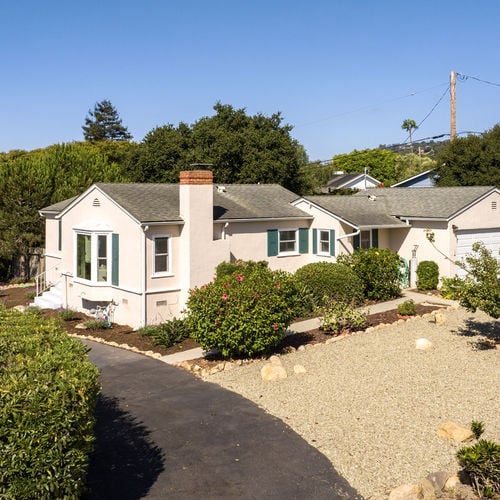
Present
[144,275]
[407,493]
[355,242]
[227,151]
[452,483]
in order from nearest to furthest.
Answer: [407,493]
[452,483]
[144,275]
[355,242]
[227,151]

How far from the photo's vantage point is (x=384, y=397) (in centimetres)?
1152

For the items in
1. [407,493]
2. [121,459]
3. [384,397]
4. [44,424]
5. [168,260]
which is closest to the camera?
[44,424]

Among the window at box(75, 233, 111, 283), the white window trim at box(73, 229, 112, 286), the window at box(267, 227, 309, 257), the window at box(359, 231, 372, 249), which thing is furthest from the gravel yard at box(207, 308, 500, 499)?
the window at box(75, 233, 111, 283)

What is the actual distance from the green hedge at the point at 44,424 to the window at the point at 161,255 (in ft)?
37.9

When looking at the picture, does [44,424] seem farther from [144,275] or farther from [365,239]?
[365,239]

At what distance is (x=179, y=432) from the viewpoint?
10.3 metres

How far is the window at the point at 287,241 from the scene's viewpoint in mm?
23203

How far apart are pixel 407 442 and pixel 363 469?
119 centimetres

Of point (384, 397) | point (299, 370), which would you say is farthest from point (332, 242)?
point (384, 397)

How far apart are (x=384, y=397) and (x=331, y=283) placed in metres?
8.57

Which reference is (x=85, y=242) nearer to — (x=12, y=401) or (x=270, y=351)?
(x=270, y=351)

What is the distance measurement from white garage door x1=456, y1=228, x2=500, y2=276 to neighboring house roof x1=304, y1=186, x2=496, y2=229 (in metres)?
1.26

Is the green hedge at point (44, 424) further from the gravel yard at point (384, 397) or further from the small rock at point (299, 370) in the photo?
the small rock at point (299, 370)

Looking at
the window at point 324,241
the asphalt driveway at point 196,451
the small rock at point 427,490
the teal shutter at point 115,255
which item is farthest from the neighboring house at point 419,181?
the small rock at point 427,490
